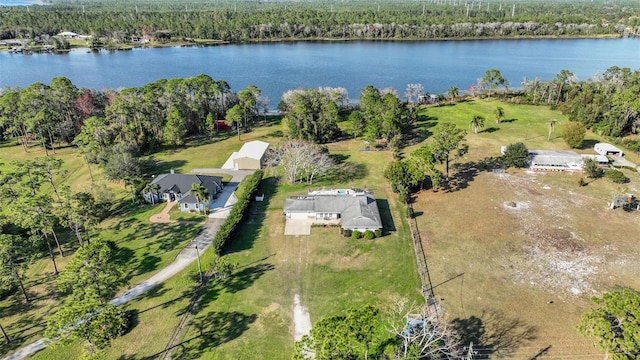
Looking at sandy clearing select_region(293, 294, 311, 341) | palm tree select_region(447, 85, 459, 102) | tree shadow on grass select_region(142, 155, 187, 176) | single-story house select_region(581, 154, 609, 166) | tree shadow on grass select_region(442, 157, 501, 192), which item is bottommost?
sandy clearing select_region(293, 294, 311, 341)

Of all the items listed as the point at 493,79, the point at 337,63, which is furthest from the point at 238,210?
the point at 337,63

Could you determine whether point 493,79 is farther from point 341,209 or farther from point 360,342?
point 360,342

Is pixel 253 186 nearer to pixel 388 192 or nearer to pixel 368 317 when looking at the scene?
pixel 388 192

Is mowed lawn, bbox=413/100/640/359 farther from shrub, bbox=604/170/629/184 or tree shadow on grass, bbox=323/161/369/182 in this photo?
tree shadow on grass, bbox=323/161/369/182

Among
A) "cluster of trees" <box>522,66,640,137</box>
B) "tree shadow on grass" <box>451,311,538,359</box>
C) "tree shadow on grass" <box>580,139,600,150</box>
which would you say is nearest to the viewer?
"tree shadow on grass" <box>451,311,538,359</box>

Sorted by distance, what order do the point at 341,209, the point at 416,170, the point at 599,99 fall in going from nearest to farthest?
the point at 341,209
the point at 416,170
the point at 599,99

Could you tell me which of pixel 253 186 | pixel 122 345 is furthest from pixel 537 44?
pixel 122 345

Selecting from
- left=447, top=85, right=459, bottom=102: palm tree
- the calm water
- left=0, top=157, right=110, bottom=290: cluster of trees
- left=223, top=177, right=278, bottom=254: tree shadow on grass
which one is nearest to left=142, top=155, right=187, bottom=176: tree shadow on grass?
left=0, top=157, right=110, bottom=290: cluster of trees
